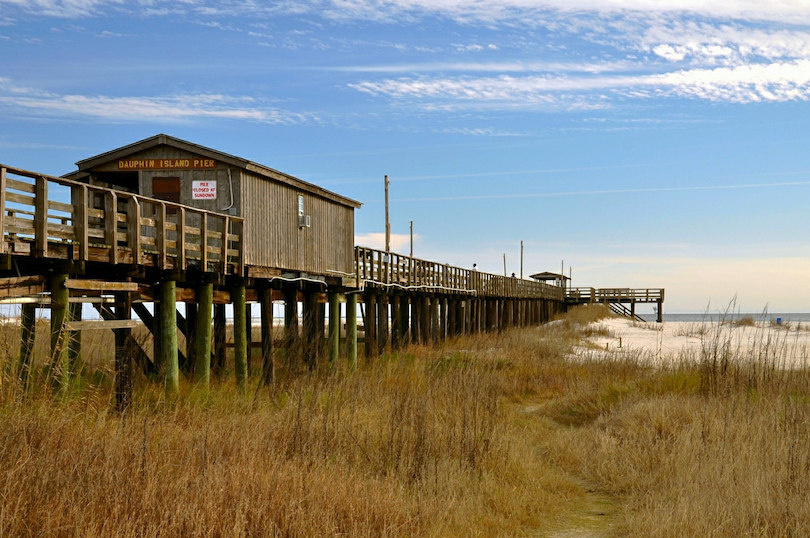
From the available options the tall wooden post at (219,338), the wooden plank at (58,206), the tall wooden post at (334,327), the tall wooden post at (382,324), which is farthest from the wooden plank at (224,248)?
the tall wooden post at (382,324)

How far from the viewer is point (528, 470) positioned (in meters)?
9.70

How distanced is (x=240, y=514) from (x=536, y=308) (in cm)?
5390

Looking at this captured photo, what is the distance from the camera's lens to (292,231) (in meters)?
18.8

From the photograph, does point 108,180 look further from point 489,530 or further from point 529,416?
point 489,530

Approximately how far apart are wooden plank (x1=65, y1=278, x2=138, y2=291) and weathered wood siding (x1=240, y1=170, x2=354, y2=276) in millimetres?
4306

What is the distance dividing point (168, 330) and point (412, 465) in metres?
6.65

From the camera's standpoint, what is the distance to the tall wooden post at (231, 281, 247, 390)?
52.3 ft

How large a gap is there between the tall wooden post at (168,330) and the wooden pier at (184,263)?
2cm

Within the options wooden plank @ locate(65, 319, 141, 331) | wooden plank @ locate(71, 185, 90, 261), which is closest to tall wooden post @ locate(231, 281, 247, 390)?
wooden plank @ locate(65, 319, 141, 331)

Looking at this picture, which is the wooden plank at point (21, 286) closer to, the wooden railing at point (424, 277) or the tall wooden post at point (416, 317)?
the wooden railing at point (424, 277)

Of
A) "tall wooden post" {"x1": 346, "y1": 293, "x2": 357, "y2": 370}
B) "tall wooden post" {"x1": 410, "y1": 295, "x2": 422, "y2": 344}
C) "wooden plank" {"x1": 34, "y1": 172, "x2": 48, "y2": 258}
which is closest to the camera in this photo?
"wooden plank" {"x1": 34, "y1": 172, "x2": 48, "y2": 258}

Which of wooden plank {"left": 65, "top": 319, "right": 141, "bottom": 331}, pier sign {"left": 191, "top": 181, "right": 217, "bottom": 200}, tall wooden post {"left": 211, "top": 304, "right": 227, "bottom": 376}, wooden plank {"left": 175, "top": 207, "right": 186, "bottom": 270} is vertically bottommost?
tall wooden post {"left": 211, "top": 304, "right": 227, "bottom": 376}

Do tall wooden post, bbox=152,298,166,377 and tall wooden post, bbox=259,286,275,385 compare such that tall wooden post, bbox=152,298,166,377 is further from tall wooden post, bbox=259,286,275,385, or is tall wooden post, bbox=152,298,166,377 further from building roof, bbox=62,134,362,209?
building roof, bbox=62,134,362,209

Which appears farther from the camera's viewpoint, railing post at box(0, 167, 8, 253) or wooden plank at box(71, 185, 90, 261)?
wooden plank at box(71, 185, 90, 261)
